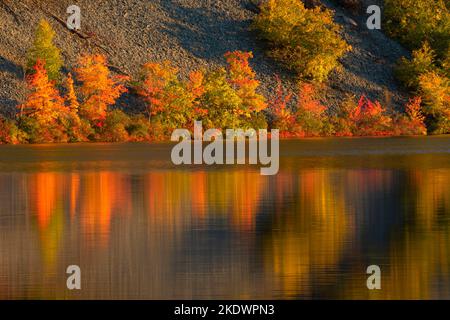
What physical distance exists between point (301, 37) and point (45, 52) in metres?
29.7

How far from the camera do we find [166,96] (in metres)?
85.9

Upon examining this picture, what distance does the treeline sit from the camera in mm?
79562

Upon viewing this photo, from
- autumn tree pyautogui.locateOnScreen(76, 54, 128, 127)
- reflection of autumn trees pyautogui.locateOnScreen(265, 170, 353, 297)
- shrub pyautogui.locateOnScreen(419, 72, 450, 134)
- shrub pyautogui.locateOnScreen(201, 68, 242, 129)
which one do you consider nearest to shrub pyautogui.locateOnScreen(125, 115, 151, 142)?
autumn tree pyautogui.locateOnScreen(76, 54, 128, 127)

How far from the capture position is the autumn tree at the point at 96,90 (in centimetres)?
8150

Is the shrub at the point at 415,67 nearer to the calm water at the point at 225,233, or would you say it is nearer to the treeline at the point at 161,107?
the treeline at the point at 161,107

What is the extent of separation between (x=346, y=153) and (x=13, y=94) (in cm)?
2859

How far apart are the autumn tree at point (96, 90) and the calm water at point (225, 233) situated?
35.8 m

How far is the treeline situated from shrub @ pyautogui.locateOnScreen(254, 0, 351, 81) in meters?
3.89

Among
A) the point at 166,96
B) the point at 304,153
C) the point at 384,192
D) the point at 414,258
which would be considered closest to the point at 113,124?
the point at 166,96

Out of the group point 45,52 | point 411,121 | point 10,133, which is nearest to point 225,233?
point 10,133

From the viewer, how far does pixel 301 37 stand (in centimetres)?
10588

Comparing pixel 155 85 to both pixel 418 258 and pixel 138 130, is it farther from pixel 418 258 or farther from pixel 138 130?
pixel 418 258

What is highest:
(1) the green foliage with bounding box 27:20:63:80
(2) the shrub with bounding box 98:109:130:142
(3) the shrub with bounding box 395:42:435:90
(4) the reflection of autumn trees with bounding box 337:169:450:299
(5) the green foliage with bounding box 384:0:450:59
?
(5) the green foliage with bounding box 384:0:450:59

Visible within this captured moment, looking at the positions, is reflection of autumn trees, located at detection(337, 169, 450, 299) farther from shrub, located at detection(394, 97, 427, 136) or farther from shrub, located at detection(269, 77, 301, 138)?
shrub, located at detection(394, 97, 427, 136)
